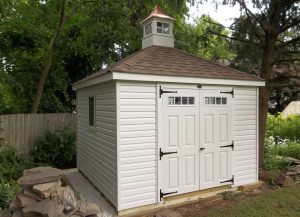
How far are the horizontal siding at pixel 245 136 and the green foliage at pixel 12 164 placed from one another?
19.5 ft

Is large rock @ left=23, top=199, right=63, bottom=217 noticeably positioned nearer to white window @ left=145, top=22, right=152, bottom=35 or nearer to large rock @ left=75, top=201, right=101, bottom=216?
large rock @ left=75, top=201, right=101, bottom=216

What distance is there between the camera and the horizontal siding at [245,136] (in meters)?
6.48

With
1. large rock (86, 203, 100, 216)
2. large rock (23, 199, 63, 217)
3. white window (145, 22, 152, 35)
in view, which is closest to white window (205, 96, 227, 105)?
white window (145, 22, 152, 35)

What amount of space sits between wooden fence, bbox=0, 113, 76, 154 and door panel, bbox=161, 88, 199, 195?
5748mm

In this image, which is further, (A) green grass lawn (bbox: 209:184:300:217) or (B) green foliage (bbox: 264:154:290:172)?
(B) green foliage (bbox: 264:154:290:172)

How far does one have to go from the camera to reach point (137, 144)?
5281 millimetres

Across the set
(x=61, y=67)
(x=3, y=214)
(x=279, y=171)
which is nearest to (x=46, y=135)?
(x=61, y=67)

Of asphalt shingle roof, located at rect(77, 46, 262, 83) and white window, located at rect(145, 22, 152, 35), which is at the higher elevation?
white window, located at rect(145, 22, 152, 35)

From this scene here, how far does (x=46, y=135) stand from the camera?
9.34 metres

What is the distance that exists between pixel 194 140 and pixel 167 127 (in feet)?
2.46

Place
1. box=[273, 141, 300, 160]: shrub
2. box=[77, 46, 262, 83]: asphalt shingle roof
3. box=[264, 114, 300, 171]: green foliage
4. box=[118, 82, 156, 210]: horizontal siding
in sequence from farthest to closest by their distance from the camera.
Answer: box=[273, 141, 300, 160]: shrub
box=[264, 114, 300, 171]: green foliage
box=[77, 46, 262, 83]: asphalt shingle roof
box=[118, 82, 156, 210]: horizontal siding

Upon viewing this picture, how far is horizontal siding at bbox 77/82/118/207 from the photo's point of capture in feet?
17.4

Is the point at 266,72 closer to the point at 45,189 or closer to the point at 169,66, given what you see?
the point at 169,66

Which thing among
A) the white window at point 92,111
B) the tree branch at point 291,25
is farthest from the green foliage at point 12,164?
the tree branch at point 291,25
